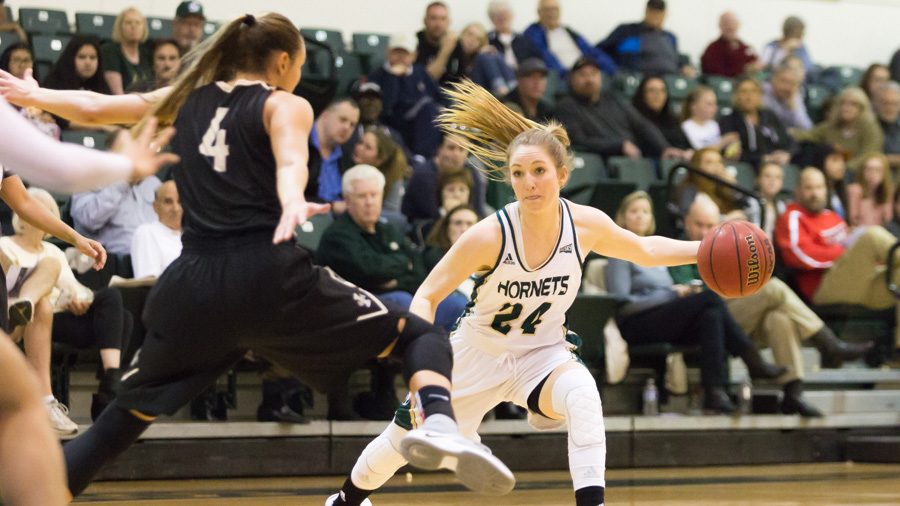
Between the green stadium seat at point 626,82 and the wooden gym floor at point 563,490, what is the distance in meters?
4.92

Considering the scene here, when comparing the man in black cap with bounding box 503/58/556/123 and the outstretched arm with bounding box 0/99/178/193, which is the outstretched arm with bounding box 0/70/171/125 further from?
the man in black cap with bounding box 503/58/556/123

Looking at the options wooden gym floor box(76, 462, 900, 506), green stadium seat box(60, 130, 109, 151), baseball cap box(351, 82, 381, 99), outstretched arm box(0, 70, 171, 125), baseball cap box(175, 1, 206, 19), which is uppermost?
baseball cap box(175, 1, 206, 19)

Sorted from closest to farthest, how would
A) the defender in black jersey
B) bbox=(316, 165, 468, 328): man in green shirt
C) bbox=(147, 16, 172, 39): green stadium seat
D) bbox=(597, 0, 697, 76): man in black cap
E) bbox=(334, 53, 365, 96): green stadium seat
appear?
the defender in black jersey < bbox=(316, 165, 468, 328): man in green shirt < bbox=(334, 53, 365, 96): green stadium seat < bbox=(147, 16, 172, 39): green stadium seat < bbox=(597, 0, 697, 76): man in black cap

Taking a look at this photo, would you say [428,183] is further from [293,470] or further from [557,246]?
[557,246]

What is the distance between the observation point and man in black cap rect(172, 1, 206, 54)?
31.8 ft

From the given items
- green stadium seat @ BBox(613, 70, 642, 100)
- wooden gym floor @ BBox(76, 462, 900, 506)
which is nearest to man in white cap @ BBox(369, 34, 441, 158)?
green stadium seat @ BBox(613, 70, 642, 100)

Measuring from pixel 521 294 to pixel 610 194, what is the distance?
14.9ft

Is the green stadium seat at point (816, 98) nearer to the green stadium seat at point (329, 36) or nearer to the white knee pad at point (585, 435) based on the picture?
the green stadium seat at point (329, 36)

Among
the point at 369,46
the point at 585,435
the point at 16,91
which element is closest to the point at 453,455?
the point at 585,435

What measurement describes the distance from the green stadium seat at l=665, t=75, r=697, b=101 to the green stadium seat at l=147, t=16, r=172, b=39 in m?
4.59

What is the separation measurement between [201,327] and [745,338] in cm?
535

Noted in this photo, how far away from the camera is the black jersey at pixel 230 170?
372cm

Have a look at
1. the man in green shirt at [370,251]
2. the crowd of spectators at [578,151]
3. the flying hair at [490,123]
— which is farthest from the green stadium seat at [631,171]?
the flying hair at [490,123]

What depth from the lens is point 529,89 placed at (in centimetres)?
1027
